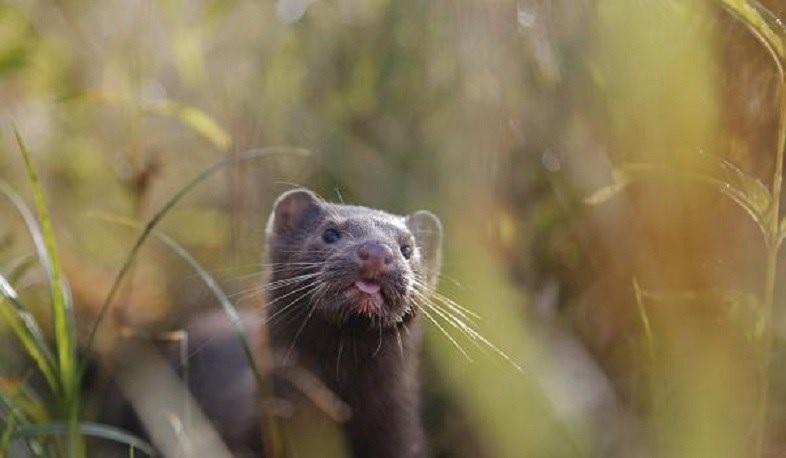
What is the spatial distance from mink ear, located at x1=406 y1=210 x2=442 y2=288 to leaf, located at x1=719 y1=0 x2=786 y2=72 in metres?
1.61

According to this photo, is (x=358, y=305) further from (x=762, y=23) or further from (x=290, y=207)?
(x=762, y=23)

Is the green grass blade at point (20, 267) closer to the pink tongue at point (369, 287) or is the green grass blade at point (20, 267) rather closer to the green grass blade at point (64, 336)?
the green grass blade at point (64, 336)

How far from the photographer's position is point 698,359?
7.98 ft

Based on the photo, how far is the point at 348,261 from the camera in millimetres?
3113

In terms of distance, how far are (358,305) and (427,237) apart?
2.07 feet

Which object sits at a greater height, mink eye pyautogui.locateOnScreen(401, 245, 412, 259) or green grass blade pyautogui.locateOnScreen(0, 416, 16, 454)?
mink eye pyautogui.locateOnScreen(401, 245, 412, 259)

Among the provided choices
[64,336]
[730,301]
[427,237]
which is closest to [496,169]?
[427,237]

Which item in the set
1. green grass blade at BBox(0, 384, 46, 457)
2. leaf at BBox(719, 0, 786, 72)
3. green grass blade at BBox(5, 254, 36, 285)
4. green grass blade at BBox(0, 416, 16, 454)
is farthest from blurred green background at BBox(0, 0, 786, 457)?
green grass blade at BBox(0, 416, 16, 454)

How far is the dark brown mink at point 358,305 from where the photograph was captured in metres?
3.11

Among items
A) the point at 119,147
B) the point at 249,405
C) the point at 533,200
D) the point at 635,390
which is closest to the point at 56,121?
the point at 119,147

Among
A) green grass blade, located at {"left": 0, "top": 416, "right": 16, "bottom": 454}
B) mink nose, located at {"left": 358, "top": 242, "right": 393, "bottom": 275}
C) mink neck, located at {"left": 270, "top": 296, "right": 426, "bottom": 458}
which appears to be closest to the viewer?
green grass blade, located at {"left": 0, "top": 416, "right": 16, "bottom": 454}

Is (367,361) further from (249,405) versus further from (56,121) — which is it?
(56,121)

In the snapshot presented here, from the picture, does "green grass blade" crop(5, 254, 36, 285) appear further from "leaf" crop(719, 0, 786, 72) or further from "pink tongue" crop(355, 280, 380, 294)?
"leaf" crop(719, 0, 786, 72)

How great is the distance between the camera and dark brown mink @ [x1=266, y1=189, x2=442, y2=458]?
3.11 m
